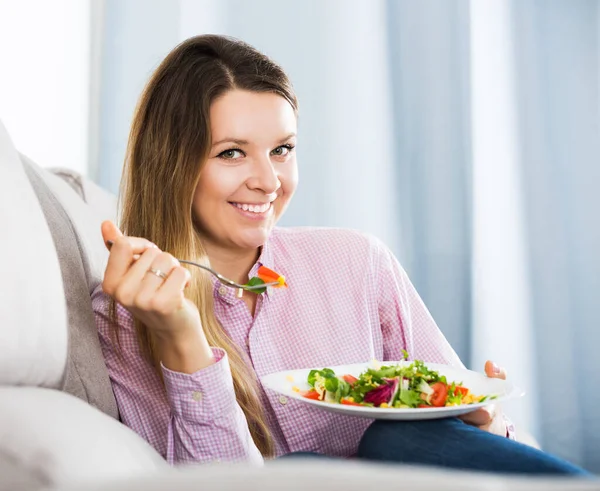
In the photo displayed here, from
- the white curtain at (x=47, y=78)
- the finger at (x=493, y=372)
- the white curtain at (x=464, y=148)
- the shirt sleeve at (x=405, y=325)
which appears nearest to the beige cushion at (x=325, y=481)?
the finger at (x=493, y=372)

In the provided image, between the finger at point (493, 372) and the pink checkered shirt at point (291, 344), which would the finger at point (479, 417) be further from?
the pink checkered shirt at point (291, 344)

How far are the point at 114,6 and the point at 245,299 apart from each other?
1952mm

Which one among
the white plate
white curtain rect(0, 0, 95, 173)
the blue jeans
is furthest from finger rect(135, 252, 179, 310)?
white curtain rect(0, 0, 95, 173)

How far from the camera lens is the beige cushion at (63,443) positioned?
0.82 m

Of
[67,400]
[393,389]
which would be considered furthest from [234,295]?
[67,400]

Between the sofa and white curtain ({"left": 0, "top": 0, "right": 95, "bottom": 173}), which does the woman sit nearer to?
the sofa

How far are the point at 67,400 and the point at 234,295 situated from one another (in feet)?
1.84

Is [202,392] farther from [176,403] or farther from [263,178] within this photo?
[263,178]

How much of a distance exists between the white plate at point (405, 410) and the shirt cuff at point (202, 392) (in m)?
0.07

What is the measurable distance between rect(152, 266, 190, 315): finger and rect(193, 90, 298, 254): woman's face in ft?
1.36

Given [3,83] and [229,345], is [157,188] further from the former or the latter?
[3,83]

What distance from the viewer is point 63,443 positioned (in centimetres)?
85

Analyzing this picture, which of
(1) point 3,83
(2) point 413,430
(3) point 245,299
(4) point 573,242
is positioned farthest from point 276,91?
(4) point 573,242

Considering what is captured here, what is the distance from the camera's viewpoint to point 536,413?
2.92 meters
